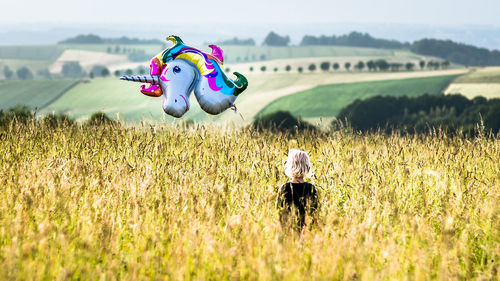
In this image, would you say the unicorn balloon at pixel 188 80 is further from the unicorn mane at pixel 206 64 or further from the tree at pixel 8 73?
the tree at pixel 8 73

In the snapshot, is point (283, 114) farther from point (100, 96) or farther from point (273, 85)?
point (100, 96)

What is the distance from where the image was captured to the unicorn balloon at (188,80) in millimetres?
6793

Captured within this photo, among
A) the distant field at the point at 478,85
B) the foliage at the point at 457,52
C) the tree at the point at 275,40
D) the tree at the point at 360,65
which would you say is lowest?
the distant field at the point at 478,85

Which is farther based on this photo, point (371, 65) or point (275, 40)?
point (275, 40)

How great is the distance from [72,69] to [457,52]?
110 metres

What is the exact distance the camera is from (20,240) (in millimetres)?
3689

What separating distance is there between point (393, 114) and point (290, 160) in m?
64.3

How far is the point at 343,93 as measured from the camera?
8112 centimetres

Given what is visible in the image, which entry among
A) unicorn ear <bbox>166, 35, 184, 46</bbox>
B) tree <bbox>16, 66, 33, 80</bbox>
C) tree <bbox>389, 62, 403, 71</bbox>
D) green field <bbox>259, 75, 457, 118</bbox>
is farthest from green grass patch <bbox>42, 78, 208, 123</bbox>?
unicorn ear <bbox>166, 35, 184, 46</bbox>

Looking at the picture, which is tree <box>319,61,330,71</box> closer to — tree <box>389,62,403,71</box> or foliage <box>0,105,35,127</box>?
tree <box>389,62,403,71</box>

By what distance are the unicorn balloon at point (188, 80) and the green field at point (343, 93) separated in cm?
6644

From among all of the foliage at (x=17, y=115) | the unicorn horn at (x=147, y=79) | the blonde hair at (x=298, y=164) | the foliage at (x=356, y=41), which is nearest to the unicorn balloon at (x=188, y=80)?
the unicorn horn at (x=147, y=79)

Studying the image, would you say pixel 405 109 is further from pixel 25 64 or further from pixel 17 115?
pixel 25 64

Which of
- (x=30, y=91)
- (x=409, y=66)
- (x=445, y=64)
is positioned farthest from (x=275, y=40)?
(x=30, y=91)
